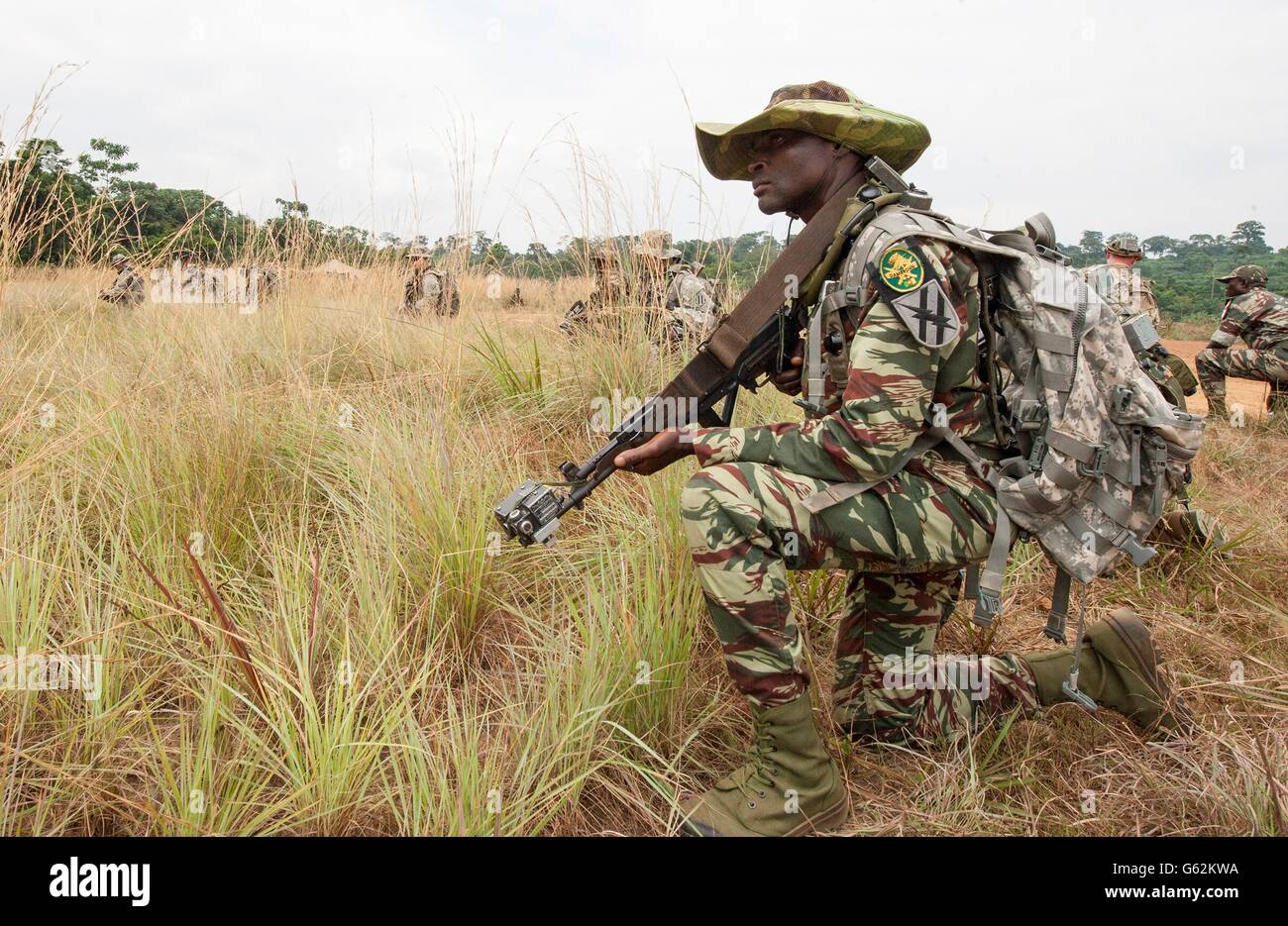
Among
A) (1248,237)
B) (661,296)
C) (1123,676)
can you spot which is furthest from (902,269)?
(1248,237)

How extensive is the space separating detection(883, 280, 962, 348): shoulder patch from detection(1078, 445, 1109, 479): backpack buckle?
443mm

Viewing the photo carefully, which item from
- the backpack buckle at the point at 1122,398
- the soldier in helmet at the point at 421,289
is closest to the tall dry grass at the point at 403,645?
the backpack buckle at the point at 1122,398

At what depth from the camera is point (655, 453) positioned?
2.08 metres

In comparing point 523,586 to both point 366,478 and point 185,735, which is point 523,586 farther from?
point 185,735

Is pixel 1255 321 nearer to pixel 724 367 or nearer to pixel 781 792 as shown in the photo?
pixel 724 367

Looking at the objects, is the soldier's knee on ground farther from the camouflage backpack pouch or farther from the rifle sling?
the rifle sling

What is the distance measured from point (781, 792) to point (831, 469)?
773 millimetres

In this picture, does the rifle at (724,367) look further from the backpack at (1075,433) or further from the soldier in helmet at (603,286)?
the soldier in helmet at (603,286)

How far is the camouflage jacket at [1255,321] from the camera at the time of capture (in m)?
7.42

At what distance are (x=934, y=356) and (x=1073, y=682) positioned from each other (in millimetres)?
957

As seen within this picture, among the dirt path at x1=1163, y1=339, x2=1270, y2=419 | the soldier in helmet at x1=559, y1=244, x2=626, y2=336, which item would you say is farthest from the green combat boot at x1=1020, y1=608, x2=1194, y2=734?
the dirt path at x1=1163, y1=339, x2=1270, y2=419

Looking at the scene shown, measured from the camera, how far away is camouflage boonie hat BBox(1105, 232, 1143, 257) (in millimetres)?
7547
